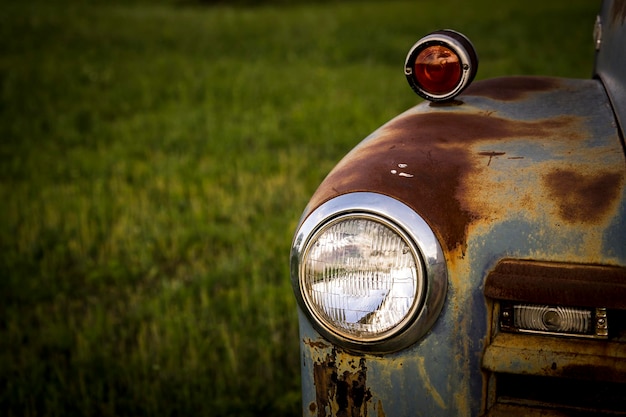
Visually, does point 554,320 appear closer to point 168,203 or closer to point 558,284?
point 558,284

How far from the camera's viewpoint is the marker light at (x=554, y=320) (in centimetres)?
135

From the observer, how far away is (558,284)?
1334 mm

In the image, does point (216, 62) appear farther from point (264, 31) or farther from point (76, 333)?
point (76, 333)

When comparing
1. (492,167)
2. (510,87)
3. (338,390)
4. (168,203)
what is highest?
(510,87)

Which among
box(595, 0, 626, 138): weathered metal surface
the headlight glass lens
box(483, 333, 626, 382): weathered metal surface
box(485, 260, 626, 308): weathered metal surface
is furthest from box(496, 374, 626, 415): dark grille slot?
box(595, 0, 626, 138): weathered metal surface

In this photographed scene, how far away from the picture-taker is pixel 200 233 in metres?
4.77

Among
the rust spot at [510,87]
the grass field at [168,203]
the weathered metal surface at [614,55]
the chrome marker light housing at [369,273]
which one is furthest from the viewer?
the grass field at [168,203]

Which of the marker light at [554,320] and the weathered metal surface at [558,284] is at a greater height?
the weathered metal surface at [558,284]

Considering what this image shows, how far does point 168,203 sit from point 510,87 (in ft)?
12.5

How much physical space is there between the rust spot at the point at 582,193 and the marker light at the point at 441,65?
0.49 metres

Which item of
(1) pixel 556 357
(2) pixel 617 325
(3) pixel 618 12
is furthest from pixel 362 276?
(3) pixel 618 12

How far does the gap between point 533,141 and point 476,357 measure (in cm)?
58

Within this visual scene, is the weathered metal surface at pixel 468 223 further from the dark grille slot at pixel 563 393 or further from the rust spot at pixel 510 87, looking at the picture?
the rust spot at pixel 510 87

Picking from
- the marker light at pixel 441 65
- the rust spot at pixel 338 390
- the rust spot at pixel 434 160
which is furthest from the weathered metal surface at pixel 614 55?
the rust spot at pixel 338 390
